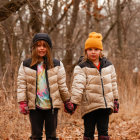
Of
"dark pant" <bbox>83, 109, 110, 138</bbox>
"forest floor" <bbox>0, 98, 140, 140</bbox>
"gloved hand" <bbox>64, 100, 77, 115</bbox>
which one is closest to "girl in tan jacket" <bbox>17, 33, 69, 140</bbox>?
"gloved hand" <bbox>64, 100, 77, 115</bbox>

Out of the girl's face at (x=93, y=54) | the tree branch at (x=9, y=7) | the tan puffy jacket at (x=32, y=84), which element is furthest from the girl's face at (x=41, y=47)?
the tree branch at (x=9, y=7)

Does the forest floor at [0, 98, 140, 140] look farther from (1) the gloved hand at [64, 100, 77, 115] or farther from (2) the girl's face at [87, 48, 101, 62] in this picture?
(2) the girl's face at [87, 48, 101, 62]

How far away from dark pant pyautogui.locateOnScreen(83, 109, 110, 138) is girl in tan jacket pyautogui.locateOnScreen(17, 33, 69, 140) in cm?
51

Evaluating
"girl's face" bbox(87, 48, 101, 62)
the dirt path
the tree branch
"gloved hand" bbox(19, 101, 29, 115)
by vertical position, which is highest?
the tree branch

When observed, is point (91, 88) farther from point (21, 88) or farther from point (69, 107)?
point (21, 88)

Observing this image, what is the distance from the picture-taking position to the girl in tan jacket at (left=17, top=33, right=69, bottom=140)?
3.29m

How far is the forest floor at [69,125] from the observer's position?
166 inches

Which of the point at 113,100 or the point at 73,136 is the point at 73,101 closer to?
the point at 113,100

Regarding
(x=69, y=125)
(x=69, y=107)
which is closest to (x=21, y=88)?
(x=69, y=107)

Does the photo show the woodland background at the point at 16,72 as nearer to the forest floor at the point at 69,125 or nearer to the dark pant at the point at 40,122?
the forest floor at the point at 69,125

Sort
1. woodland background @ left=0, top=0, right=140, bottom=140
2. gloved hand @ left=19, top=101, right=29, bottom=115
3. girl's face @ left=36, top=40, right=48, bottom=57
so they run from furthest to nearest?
1. woodland background @ left=0, top=0, right=140, bottom=140
2. girl's face @ left=36, top=40, right=48, bottom=57
3. gloved hand @ left=19, top=101, right=29, bottom=115

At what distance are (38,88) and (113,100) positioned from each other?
106 cm

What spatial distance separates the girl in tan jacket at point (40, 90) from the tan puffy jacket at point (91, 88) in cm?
26

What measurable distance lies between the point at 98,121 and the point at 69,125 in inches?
99.2
